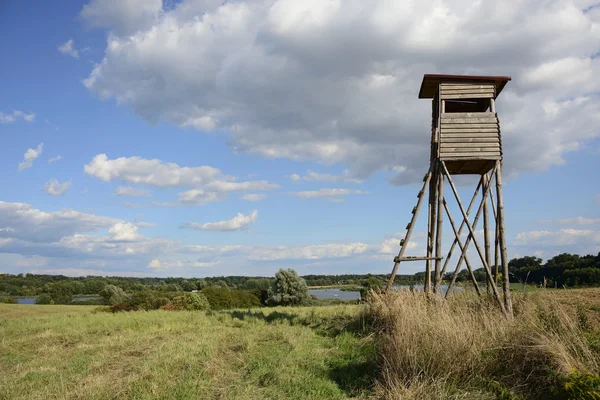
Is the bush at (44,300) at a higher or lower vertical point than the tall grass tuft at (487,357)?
lower

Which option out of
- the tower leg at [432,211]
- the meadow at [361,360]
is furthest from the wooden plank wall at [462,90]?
the meadow at [361,360]

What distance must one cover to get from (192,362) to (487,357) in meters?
4.93

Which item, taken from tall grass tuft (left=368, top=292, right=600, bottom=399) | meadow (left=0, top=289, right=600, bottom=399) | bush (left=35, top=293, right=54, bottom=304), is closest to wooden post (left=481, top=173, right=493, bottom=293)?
meadow (left=0, top=289, right=600, bottom=399)

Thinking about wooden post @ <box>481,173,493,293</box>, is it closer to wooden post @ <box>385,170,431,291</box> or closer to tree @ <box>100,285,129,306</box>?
wooden post @ <box>385,170,431,291</box>

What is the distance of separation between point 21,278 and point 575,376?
327 ft

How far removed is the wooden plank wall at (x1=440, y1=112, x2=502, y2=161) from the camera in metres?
10.7

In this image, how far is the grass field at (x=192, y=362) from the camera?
5.99 metres

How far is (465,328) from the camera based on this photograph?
6.18 meters

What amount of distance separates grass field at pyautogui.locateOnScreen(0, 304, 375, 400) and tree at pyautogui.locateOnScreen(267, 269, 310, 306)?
111 ft

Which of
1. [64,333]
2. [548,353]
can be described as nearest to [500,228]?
[548,353]

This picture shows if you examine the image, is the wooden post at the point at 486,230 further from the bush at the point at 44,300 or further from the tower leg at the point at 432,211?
the bush at the point at 44,300

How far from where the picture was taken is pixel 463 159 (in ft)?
35.3

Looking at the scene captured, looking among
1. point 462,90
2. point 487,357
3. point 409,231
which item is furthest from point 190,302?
point 487,357

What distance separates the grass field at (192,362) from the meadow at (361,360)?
26mm
